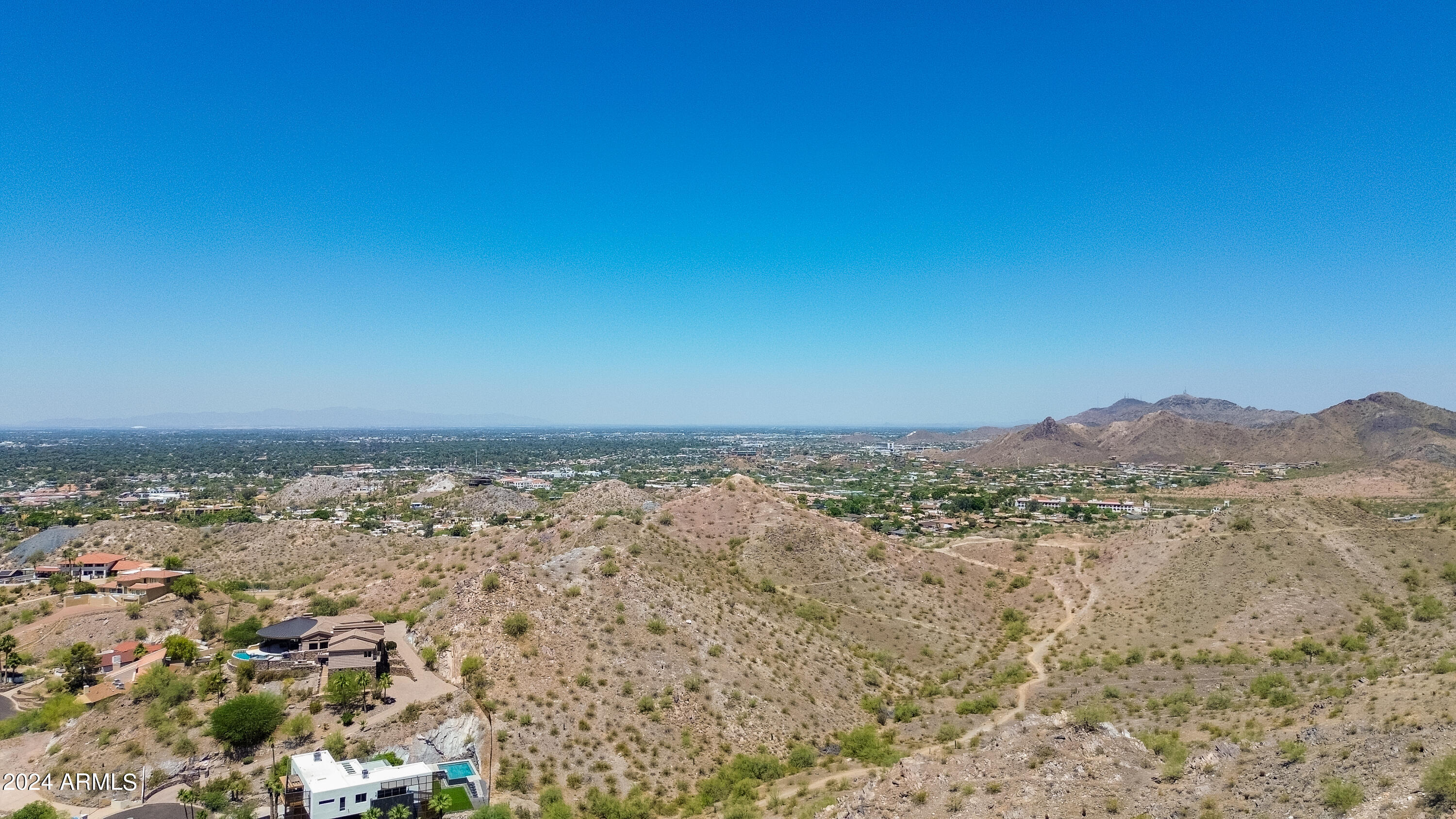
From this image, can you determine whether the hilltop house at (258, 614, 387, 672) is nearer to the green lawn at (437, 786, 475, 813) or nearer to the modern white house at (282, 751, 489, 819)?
the modern white house at (282, 751, 489, 819)

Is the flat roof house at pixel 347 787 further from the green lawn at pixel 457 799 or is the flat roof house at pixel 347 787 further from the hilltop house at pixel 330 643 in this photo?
the hilltop house at pixel 330 643

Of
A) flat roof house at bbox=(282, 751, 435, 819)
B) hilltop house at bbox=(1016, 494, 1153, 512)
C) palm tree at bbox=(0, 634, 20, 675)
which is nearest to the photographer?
flat roof house at bbox=(282, 751, 435, 819)

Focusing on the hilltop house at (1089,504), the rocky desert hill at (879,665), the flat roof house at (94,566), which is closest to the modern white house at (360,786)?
the rocky desert hill at (879,665)

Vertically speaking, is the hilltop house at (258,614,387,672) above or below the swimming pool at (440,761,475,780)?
above

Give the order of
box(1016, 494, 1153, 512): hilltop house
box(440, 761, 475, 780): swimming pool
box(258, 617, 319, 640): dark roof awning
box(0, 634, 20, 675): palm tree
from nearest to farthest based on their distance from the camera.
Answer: box(440, 761, 475, 780): swimming pool < box(258, 617, 319, 640): dark roof awning < box(0, 634, 20, 675): palm tree < box(1016, 494, 1153, 512): hilltop house

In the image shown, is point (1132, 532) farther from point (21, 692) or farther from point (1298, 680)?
point (21, 692)

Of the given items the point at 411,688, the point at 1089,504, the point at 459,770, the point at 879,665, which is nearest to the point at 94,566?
the point at 411,688

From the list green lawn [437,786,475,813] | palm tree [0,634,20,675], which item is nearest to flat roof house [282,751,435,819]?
green lawn [437,786,475,813]
